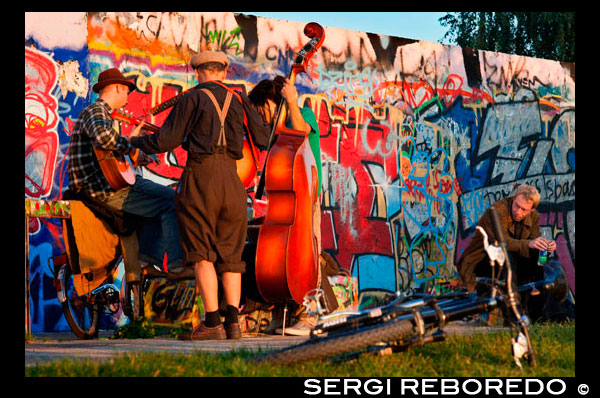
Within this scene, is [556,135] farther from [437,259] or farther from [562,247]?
[437,259]

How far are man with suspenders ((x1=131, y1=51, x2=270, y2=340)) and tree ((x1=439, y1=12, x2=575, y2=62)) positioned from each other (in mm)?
12587

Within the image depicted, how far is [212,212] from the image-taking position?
5.96 m

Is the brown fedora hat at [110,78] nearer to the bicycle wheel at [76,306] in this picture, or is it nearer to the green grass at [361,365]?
the bicycle wheel at [76,306]

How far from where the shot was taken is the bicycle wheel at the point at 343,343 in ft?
14.9

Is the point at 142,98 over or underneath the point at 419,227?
over

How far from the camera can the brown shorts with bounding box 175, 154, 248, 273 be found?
5918mm

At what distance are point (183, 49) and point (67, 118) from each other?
61.5 inches

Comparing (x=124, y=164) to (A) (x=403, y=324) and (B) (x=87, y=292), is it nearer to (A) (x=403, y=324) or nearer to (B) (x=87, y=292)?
(B) (x=87, y=292)

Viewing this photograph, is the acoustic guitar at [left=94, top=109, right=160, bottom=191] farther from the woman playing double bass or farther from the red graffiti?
the red graffiti

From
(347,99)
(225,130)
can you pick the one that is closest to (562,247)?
(347,99)

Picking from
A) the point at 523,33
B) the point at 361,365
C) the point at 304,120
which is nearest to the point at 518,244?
the point at 304,120

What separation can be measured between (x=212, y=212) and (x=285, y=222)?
0.62m

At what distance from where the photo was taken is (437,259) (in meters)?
11.3

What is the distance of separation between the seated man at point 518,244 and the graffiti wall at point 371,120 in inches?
121
